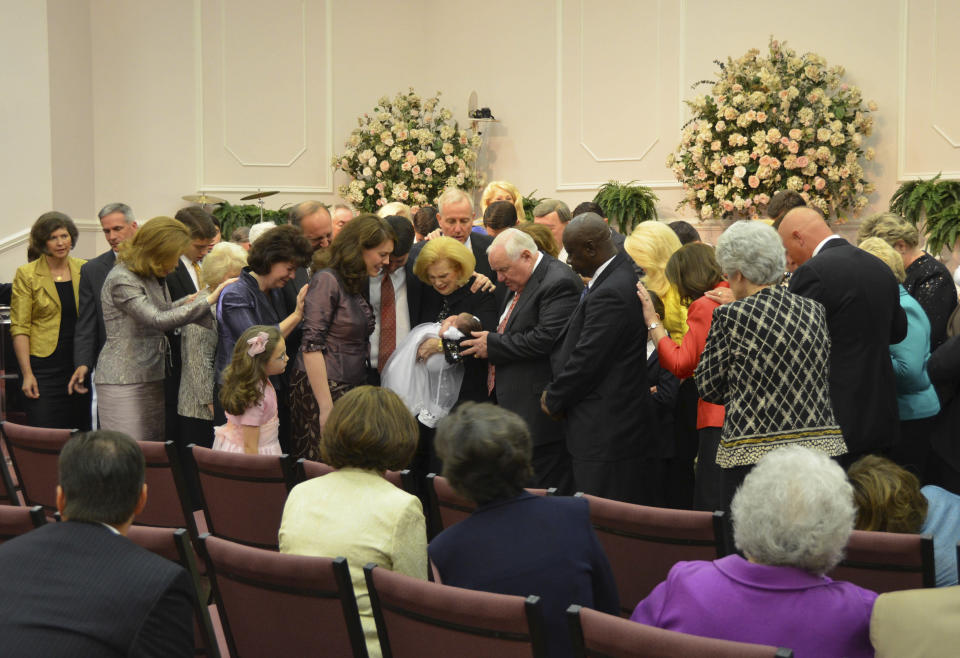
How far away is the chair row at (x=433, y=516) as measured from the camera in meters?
2.41

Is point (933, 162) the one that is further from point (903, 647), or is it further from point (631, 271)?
point (903, 647)

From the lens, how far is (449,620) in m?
2.02

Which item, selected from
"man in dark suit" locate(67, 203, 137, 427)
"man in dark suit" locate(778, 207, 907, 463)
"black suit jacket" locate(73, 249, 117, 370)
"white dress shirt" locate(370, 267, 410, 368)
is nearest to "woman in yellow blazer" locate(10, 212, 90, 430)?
"man in dark suit" locate(67, 203, 137, 427)

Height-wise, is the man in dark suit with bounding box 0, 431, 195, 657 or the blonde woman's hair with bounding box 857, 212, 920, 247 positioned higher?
the blonde woman's hair with bounding box 857, 212, 920, 247

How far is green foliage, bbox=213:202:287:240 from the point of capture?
9.93 meters

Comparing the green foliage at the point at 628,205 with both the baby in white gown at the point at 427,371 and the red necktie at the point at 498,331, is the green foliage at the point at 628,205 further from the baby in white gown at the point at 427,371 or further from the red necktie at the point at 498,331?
the baby in white gown at the point at 427,371

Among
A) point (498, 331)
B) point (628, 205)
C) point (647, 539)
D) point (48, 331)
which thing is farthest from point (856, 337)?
point (628, 205)

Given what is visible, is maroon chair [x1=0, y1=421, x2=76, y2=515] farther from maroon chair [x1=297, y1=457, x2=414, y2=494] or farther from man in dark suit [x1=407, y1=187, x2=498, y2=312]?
man in dark suit [x1=407, y1=187, x2=498, y2=312]

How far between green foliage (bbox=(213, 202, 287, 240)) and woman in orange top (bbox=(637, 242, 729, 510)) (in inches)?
252

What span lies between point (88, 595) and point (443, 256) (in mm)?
2867

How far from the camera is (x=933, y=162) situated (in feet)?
26.7

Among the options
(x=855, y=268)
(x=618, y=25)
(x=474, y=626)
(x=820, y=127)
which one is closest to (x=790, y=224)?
(x=855, y=268)

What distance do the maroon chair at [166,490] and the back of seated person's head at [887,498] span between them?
2.15 metres

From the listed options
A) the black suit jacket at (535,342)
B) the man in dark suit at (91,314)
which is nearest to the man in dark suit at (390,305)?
the black suit jacket at (535,342)
